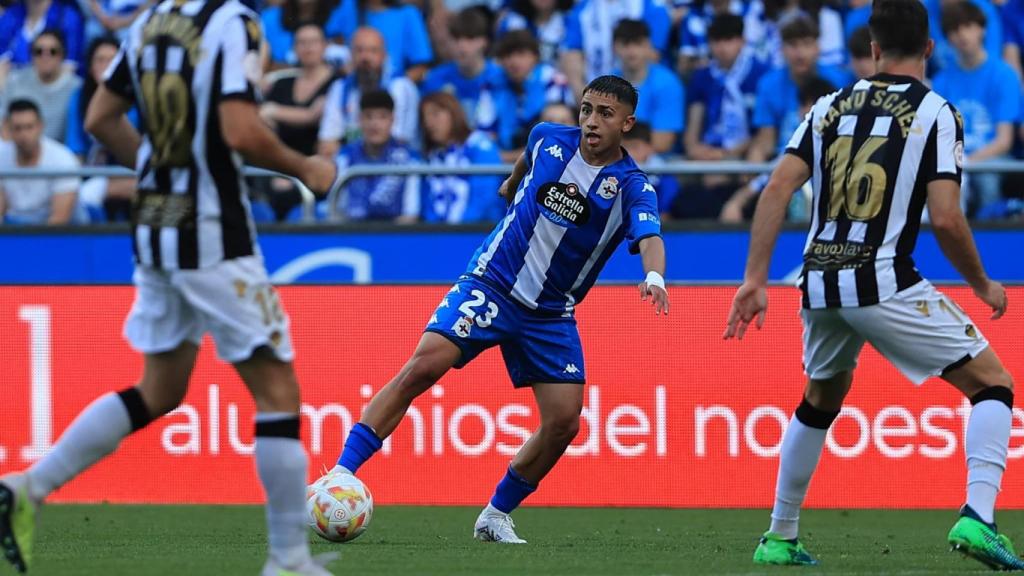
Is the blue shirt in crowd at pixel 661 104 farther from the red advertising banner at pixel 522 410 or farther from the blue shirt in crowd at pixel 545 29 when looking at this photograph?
the red advertising banner at pixel 522 410

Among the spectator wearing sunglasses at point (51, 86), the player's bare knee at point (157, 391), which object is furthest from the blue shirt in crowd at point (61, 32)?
the player's bare knee at point (157, 391)

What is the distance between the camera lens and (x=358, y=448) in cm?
809

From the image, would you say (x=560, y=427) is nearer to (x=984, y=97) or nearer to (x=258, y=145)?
(x=258, y=145)

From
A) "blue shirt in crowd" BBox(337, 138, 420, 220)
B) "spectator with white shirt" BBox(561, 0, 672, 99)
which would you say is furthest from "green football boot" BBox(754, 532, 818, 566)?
"spectator with white shirt" BBox(561, 0, 672, 99)

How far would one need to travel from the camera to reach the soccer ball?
7.80 metres

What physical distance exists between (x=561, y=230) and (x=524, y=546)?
1525mm

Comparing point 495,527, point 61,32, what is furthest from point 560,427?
point 61,32

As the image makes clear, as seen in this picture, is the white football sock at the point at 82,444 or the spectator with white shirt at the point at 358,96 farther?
the spectator with white shirt at the point at 358,96

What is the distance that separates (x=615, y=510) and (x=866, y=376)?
1764 mm

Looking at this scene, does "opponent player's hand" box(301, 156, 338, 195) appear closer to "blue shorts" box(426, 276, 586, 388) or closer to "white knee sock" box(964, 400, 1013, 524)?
"blue shorts" box(426, 276, 586, 388)

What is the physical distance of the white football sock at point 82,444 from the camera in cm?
595

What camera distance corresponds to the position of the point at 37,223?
12.5 m

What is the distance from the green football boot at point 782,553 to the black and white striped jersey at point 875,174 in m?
1.01

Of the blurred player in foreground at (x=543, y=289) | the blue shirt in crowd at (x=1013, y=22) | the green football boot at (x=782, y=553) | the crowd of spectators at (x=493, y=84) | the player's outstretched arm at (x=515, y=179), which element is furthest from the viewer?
the blue shirt in crowd at (x=1013, y=22)
